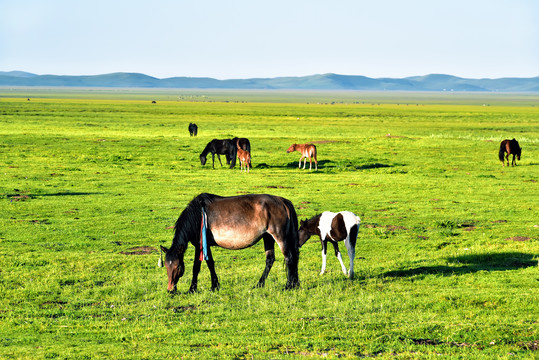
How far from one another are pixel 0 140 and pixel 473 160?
34106 millimetres

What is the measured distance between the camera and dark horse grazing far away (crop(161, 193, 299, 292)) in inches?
454

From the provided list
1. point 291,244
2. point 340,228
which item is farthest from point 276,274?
→ point 291,244

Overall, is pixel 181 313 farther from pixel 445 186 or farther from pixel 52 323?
pixel 445 186

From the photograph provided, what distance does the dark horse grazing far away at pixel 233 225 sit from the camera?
37.8 ft

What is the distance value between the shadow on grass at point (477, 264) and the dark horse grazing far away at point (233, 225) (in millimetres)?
2989

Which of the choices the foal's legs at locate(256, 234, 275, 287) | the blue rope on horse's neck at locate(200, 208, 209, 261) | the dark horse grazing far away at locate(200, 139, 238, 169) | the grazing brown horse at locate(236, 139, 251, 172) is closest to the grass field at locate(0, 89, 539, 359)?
the foal's legs at locate(256, 234, 275, 287)

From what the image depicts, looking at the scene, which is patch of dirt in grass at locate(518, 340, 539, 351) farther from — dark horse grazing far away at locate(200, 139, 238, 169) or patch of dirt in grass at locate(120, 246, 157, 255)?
dark horse grazing far away at locate(200, 139, 238, 169)

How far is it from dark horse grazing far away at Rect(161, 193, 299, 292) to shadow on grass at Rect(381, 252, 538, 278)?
9.80 ft

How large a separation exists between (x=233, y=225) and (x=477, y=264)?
20.8 ft

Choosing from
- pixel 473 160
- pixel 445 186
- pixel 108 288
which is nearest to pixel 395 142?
pixel 473 160

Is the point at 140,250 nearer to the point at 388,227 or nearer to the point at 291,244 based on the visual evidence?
the point at 291,244

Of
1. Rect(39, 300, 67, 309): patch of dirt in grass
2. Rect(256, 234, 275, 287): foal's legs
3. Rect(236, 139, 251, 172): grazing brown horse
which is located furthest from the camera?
Rect(236, 139, 251, 172): grazing brown horse

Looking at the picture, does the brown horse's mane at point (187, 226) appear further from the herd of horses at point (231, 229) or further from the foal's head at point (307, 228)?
the foal's head at point (307, 228)

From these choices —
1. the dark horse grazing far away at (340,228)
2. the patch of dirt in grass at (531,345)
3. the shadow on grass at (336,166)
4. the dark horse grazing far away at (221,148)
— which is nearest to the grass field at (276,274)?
the patch of dirt in grass at (531,345)
